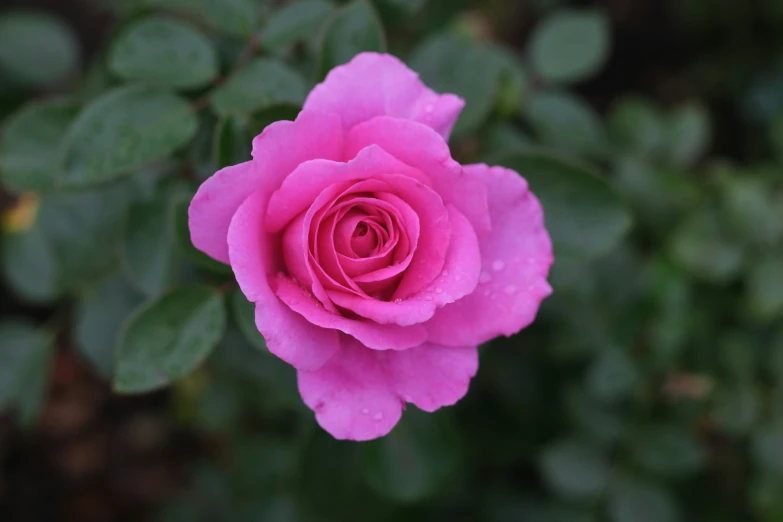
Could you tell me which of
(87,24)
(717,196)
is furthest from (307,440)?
(87,24)

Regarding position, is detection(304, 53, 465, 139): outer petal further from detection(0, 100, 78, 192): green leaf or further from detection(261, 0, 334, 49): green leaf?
detection(0, 100, 78, 192): green leaf

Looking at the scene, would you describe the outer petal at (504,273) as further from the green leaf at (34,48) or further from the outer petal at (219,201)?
the green leaf at (34,48)

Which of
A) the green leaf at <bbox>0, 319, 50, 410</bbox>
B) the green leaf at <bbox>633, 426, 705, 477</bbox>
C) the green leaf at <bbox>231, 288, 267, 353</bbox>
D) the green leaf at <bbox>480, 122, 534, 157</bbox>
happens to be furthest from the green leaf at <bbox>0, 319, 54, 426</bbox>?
the green leaf at <bbox>633, 426, 705, 477</bbox>

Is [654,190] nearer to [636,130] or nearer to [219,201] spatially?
[636,130]

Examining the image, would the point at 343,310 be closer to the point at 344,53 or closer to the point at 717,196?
the point at 344,53

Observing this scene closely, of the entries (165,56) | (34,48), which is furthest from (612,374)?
(34,48)
